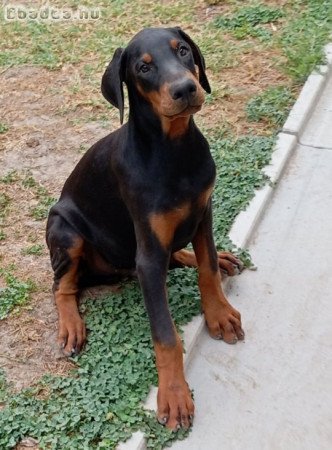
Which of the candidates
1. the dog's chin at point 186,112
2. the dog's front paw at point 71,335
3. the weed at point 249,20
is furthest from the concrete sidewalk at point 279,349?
the weed at point 249,20

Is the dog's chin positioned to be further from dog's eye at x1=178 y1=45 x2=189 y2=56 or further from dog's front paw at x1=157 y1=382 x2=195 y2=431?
dog's front paw at x1=157 y1=382 x2=195 y2=431

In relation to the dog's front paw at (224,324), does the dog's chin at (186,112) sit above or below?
above

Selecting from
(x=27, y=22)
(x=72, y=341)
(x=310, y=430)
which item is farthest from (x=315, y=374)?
(x=27, y=22)

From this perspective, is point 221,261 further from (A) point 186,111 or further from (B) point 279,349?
(A) point 186,111

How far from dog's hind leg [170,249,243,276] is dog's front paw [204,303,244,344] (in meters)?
0.34

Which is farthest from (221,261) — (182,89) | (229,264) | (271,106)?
(271,106)

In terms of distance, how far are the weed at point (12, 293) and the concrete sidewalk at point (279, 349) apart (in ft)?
3.50

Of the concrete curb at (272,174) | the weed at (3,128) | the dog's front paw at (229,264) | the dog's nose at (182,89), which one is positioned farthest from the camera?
the weed at (3,128)

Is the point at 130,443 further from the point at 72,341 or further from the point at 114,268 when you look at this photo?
the point at 114,268

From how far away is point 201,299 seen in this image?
154 inches

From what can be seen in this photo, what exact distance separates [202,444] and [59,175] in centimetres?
243

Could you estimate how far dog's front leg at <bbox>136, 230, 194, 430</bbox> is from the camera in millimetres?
3410

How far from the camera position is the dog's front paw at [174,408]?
3402 millimetres

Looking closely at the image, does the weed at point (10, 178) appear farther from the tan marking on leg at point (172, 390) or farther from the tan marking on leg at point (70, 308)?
the tan marking on leg at point (172, 390)
